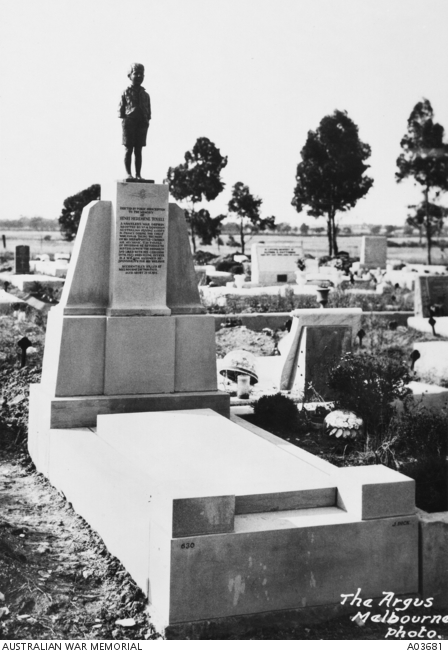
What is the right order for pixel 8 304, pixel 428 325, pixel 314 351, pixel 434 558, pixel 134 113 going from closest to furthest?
pixel 434 558, pixel 134 113, pixel 314 351, pixel 8 304, pixel 428 325

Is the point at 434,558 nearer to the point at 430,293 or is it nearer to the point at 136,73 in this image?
the point at 136,73

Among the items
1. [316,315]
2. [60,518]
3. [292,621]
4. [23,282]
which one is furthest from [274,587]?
[23,282]

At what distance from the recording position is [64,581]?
17.7 ft

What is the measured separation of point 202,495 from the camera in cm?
477

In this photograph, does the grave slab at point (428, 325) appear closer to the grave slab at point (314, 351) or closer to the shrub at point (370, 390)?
the grave slab at point (314, 351)

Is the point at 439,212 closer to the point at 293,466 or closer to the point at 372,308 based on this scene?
the point at 372,308

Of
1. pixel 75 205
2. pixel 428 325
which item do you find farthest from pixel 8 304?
pixel 75 205

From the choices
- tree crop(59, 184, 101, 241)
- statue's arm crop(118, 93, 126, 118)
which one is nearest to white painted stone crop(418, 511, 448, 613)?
statue's arm crop(118, 93, 126, 118)

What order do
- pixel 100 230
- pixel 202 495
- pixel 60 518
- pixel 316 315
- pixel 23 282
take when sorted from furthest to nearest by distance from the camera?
1. pixel 23 282
2. pixel 316 315
3. pixel 100 230
4. pixel 60 518
5. pixel 202 495

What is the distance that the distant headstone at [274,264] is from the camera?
94.2 ft

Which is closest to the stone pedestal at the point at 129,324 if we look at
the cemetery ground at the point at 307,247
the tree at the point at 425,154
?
the tree at the point at 425,154

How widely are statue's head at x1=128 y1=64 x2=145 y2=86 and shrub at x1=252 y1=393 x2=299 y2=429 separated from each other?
11.6 feet

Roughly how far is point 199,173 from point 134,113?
41483 mm
